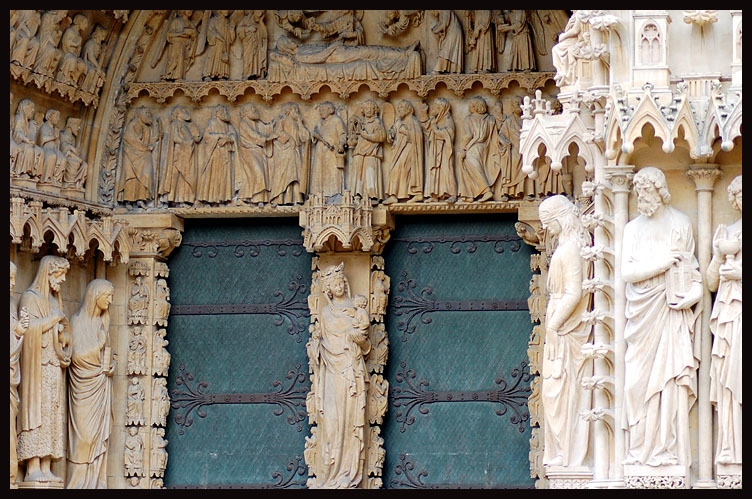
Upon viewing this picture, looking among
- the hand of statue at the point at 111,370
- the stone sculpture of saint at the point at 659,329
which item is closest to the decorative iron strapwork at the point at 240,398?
the hand of statue at the point at 111,370

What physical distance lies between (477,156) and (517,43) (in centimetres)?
91

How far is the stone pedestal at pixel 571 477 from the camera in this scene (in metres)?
13.3

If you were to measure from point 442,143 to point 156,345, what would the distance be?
272 cm

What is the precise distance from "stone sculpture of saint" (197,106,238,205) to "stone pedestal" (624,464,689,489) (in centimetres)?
489

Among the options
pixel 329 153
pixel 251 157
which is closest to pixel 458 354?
pixel 329 153

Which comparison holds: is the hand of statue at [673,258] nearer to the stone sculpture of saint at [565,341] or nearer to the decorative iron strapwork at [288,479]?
the stone sculpture of saint at [565,341]

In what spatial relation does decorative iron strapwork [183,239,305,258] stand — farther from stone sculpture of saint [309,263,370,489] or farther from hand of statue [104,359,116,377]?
hand of statue [104,359,116,377]

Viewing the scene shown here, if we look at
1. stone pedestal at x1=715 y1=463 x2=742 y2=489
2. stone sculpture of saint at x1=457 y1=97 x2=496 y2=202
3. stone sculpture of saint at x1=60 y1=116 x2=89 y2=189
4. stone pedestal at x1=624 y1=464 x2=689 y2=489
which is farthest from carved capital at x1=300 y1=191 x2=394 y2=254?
stone pedestal at x1=715 y1=463 x2=742 y2=489

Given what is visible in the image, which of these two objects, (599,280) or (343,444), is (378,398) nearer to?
(343,444)

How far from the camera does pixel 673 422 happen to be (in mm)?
12672

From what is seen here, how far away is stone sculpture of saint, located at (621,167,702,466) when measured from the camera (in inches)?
499

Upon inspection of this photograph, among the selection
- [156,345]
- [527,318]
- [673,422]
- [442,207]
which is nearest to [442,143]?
[442,207]

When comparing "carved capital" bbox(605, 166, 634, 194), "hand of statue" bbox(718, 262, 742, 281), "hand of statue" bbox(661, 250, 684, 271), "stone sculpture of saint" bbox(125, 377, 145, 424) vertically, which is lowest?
"stone sculpture of saint" bbox(125, 377, 145, 424)

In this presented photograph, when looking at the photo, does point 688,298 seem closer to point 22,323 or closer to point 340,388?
point 340,388
